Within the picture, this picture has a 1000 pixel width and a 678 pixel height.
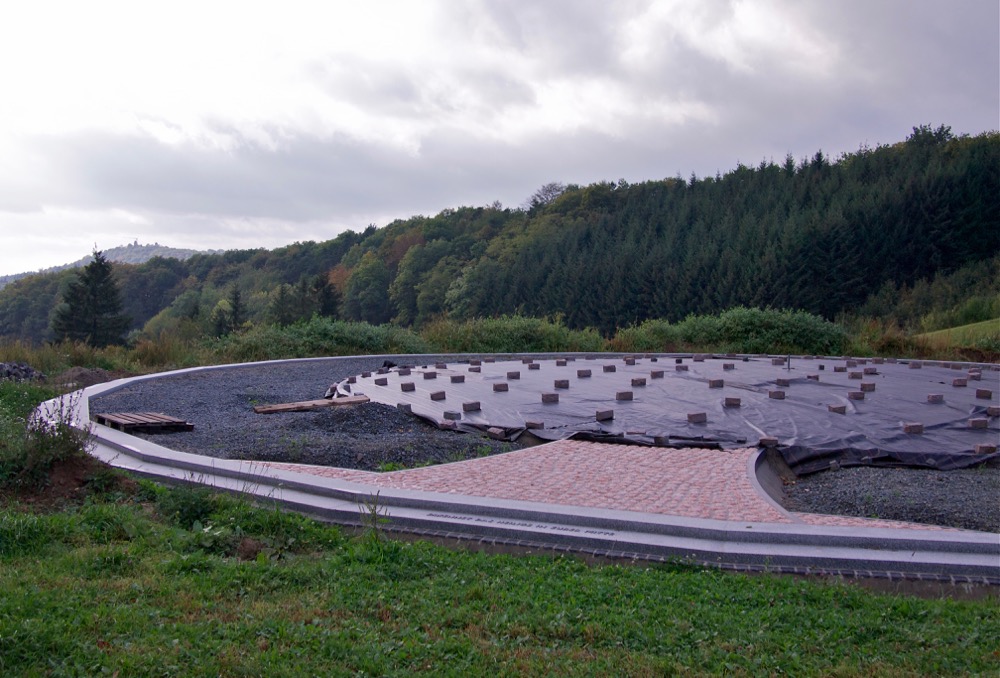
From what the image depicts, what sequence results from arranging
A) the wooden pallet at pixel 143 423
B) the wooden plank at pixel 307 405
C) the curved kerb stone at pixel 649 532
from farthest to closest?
the wooden plank at pixel 307 405, the wooden pallet at pixel 143 423, the curved kerb stone at pixel 649 532

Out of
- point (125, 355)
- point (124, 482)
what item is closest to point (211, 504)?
point (124, 482)

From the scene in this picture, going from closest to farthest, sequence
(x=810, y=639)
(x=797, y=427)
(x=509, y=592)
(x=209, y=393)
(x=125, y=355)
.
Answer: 1. (x=810, y=639)
2. (x=509, y=592)
3. (x=797, y=427)
4. (x=209, y=393)
5. (x=125, y=355)

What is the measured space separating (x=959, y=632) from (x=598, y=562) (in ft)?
4.71

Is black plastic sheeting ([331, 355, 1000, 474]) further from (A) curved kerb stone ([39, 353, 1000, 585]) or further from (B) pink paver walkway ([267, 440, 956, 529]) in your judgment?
(A) curved kerb stone ([39, 353, 1000, 585])

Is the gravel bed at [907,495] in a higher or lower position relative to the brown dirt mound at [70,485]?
lower

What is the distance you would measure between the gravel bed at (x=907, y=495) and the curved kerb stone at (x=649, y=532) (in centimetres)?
50

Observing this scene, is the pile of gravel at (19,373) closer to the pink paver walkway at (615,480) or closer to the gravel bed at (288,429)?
the gravel bed at (288,429)

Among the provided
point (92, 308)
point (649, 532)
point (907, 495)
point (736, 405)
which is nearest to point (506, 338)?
point (736, 405)

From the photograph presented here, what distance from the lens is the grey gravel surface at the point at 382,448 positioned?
15.2ft

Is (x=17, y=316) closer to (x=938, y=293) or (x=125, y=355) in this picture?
(x=125, y=355)

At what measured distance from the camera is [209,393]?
30.0 feet

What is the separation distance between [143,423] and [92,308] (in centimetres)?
3429

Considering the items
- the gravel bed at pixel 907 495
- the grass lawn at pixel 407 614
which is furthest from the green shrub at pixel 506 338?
the grass lawn at pixel 407 614

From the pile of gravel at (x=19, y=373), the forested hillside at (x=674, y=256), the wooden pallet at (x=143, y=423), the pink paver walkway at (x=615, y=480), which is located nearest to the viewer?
the pink paver walkway at (x=615, y=480)
